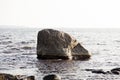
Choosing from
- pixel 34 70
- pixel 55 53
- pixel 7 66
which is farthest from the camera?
pixel 55 53

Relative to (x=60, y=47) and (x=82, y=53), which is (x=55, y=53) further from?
(x=82, y=53)

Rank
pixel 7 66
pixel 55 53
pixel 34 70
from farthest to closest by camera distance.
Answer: pixel 55 53 < pixel 7 66 < pixel 34 70

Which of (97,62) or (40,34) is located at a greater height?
(40,34)

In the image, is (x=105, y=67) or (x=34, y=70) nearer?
(x=34, y=70)

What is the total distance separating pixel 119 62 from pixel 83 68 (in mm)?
7412

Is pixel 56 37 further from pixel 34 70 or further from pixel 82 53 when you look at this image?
pixel 34 70

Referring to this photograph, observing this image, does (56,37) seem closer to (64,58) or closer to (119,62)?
(64,58)

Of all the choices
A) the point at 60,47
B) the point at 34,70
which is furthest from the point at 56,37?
the point at 34,70

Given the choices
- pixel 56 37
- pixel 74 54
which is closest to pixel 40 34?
pixel 56 37

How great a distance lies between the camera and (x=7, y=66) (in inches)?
1549

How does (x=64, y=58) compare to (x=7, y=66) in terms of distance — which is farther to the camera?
(x=64, y=58)

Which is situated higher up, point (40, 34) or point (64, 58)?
point (40, 34)

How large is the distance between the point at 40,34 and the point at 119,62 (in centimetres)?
1026

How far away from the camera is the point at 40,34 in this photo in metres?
45.1
